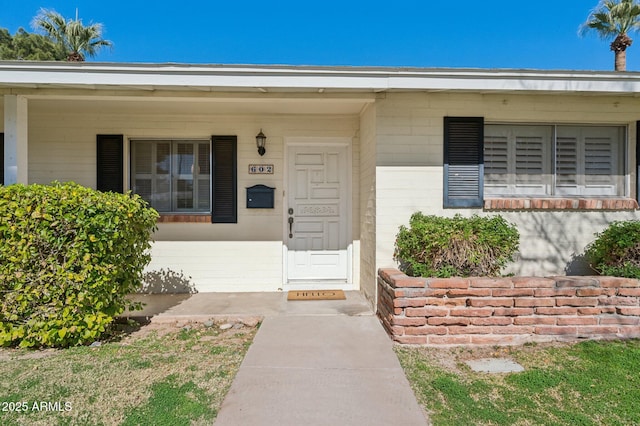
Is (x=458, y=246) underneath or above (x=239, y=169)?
underneath

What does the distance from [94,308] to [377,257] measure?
2980 millimetres

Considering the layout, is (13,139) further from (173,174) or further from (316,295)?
(316,295)

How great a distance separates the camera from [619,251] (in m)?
3.90

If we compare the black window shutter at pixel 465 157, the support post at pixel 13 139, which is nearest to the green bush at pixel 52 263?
the support post at pixel 13 139

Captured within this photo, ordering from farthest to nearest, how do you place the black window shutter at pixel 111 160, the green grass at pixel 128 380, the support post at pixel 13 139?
the black window shutter at pixel 111 160
the support post at pixel 13 139
the green grass at pixel 128 380

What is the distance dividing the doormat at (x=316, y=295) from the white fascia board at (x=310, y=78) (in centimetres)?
271

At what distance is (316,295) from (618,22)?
44.4 feet

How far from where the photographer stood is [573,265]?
446 cm

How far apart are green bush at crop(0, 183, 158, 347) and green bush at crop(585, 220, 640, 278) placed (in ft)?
16.9

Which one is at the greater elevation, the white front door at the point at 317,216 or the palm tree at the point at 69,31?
the palm tree at the point at 69,31

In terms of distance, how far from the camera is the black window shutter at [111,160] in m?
5.19

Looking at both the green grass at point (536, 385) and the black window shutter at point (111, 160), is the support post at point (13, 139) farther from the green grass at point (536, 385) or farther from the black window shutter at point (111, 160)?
the green grass at point (536, 385)

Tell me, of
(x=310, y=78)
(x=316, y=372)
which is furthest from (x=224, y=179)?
(x=316, y=372)

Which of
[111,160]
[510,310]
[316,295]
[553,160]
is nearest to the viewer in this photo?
[510,310]
